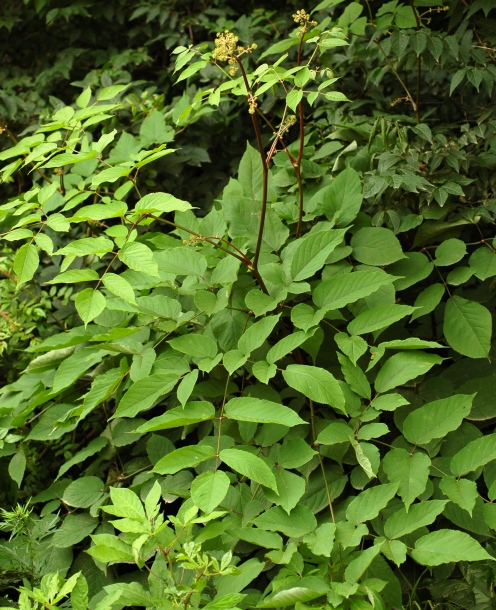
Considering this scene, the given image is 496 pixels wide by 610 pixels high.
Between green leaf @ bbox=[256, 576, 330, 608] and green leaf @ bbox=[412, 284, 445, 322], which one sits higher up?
green leaf @ bbox=[412, 284, 445, 322]

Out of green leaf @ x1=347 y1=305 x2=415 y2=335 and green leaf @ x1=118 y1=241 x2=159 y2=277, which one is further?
green leaf @ x1=347 y1=305 x2=415 y2=335

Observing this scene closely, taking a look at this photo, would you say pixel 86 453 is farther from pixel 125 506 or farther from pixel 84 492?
pixel 125 506

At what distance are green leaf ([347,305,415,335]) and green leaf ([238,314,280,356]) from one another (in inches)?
8.7

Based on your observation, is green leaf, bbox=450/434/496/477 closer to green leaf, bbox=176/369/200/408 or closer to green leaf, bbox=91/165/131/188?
green leaf, bbox=176/369/200/408

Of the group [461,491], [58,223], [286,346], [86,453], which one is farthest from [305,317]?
[86,453]

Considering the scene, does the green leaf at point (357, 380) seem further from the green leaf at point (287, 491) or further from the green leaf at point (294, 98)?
the green leaf at point (294, 98)

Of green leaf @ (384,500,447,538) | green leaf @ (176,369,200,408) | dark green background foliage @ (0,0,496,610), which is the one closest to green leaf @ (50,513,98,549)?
dark green background foliage @ (0,0,496,610)

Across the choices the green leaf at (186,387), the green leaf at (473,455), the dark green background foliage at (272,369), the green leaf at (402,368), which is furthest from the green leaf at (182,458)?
the green leaf at (473,455)

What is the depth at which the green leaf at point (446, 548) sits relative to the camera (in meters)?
1.30

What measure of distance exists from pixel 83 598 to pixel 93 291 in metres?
0.65

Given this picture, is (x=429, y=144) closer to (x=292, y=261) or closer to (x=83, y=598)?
(x=292, y=261)

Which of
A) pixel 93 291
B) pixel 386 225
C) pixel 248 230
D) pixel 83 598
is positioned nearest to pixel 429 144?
pixel 386 225

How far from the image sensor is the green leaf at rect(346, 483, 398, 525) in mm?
1415

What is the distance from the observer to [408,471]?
1.48 metres
